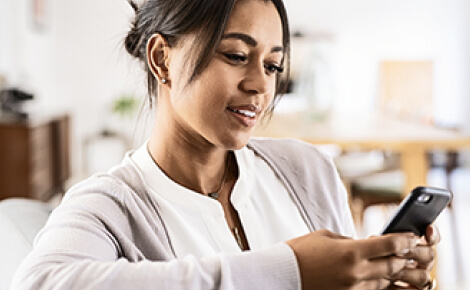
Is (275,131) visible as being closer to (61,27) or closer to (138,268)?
Result: (138,268)

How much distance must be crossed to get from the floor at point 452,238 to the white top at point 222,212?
291 cm

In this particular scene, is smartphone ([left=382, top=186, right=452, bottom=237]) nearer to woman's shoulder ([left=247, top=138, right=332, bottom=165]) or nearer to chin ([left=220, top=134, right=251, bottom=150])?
chin ([left=220, top=134, right=251, bottom=150])

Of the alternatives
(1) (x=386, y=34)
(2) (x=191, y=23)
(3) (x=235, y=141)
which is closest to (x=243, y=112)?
(3) (x=235, y=141)

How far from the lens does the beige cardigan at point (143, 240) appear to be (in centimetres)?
74

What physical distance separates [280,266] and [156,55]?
0.48 metres

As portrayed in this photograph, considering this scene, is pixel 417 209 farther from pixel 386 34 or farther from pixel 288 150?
pixel 386 34

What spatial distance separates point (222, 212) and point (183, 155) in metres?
0.12

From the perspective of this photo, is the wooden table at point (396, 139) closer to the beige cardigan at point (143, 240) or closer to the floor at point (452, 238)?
the floor at point (452, 238)

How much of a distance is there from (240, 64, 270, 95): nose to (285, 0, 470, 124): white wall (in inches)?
311

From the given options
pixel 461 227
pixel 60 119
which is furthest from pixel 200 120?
pixel 60 119

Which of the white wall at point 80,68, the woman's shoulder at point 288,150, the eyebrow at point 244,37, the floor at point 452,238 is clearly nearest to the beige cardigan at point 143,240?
the woman's shoulder at point 288,150

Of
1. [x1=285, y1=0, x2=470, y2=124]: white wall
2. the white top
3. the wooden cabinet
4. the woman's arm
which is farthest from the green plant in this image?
the woman's arm

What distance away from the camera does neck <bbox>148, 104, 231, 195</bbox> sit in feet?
3.74

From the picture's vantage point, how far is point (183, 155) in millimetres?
1145
